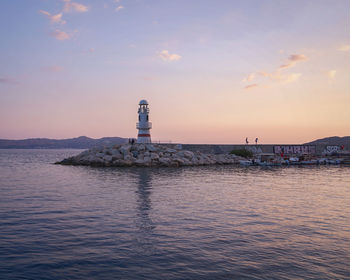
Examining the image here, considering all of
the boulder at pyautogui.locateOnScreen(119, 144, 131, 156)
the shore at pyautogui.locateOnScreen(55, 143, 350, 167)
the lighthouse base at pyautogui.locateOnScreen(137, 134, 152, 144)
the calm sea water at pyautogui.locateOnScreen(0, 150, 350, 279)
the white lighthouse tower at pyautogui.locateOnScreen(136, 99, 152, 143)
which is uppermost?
the white lighthouse tower at pyautogui.locateOnScreen(136, 99, 152, 143)

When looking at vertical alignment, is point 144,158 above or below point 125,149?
below

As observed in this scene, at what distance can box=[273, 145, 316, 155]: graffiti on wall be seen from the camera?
71125 millimetres

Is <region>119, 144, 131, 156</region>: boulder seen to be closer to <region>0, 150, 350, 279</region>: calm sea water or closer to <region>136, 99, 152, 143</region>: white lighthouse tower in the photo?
<region>136, 99, 152, 143</region>: white lighthouse tower

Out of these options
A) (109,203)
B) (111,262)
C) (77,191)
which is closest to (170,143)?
(77,191)

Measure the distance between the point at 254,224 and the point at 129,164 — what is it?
34106mm

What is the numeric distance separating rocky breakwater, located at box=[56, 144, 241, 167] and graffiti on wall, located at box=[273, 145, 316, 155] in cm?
2241

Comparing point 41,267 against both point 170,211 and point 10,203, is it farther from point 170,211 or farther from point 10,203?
point 10,203

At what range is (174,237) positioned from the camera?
1106 centimetres

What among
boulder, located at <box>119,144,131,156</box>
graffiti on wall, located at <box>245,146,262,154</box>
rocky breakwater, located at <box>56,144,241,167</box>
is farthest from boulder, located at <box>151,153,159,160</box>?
graffiti on wall, located at <box>245,146,262,154</box>

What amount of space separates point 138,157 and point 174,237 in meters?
37.1

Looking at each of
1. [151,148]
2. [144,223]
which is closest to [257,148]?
[151,148]

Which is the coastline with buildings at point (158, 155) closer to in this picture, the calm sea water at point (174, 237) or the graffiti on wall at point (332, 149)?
the graffiti on wall at point (332, 149)

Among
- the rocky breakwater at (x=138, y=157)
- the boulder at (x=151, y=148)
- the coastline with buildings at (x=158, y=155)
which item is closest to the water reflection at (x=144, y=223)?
the rocky breakwater at (x=138, y=157)

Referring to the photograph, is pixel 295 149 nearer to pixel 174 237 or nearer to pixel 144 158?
pixel 144 158
